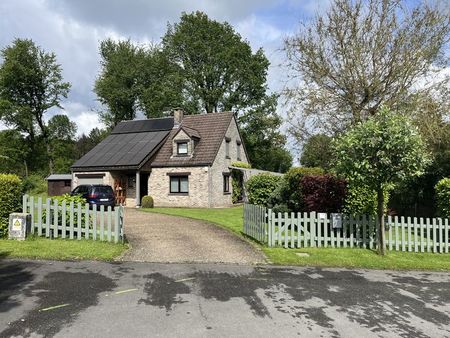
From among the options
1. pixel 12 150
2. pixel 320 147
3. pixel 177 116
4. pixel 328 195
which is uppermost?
pixel 177 116

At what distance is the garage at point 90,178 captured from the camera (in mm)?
30341

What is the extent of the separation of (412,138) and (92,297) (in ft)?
29.0

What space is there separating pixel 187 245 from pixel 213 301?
5227 millimetres

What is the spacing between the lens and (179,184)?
2953 centimetres

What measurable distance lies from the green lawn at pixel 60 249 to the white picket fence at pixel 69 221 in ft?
1.00

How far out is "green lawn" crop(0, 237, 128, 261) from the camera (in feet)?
31.5

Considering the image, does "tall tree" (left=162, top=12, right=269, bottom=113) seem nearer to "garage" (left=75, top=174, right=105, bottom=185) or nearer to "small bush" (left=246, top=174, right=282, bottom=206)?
"garage" (left=75, top=174, right=105, bottom=185)

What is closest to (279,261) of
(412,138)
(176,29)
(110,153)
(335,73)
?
(412,138)

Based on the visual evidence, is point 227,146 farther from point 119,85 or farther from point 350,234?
point 119,85

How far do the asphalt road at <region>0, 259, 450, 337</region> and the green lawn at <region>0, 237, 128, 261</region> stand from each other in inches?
24.1

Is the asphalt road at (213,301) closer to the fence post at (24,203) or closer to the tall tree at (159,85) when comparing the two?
the fence post at (24,203)

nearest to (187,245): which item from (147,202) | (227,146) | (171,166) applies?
(147,202)

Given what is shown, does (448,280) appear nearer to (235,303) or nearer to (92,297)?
(235,303)

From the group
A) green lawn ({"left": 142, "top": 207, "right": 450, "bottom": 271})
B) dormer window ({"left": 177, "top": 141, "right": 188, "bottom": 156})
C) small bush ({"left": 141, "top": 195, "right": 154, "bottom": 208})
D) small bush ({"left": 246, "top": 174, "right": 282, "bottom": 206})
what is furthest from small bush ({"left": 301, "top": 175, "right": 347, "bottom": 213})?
dormer window ({"left": 177, "top": 141, "right": 188, "bottom": 156})
